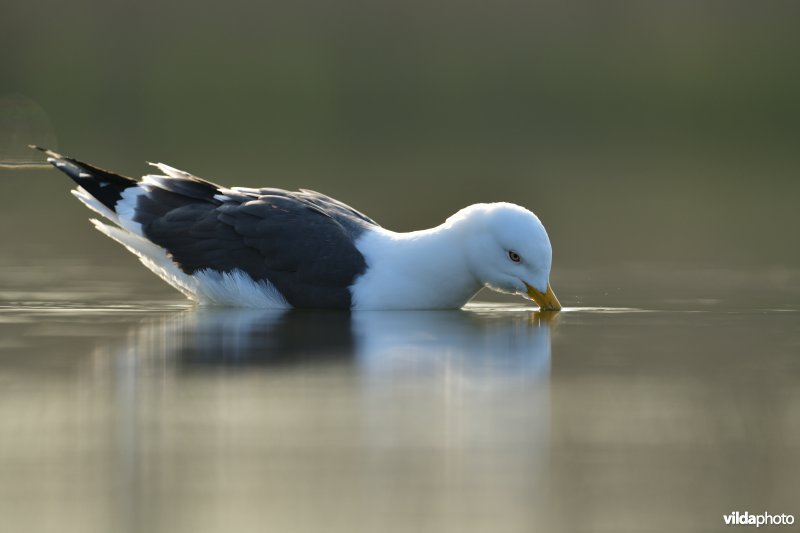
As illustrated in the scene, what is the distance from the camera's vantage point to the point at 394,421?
6.70 m

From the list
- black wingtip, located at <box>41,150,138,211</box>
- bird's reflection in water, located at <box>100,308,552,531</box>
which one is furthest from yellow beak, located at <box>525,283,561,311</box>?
black wingtip, located at <box>41,150,138,211</box>

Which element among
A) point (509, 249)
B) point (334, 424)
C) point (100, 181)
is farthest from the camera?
point (100, 181)

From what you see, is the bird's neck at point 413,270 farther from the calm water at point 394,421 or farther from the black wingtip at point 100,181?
the black wingtip at point 100,181

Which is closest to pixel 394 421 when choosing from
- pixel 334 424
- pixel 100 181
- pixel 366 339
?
Result: pixel 334 424

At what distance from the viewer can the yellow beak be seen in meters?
10.4

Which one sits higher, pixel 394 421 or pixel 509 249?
pixel 509 249

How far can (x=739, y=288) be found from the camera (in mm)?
11648

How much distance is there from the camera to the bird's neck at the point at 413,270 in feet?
33.8

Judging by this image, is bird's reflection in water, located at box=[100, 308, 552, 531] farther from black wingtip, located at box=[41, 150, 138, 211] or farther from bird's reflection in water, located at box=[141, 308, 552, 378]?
black wingtip, located at box=[41, 150, 138, 211]

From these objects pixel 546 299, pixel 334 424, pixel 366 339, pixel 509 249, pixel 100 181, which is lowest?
pixel 334 424

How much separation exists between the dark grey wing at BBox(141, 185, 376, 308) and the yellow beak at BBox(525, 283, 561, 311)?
47.3 inches

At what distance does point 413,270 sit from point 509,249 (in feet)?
2.27

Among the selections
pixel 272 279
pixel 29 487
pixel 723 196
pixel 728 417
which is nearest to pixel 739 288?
pixel 272 279

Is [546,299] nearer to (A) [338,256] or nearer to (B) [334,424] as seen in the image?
(A) [338,256]
